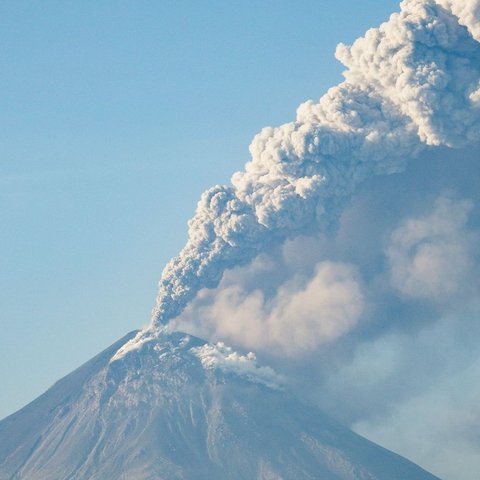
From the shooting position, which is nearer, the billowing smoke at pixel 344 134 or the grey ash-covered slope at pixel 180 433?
the billowing smoke at pixel 344 134

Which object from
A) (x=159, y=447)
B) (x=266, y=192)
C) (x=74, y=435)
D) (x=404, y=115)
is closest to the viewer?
(x=404, y=115)

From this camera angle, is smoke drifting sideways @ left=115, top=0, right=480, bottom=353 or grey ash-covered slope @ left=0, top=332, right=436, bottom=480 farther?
grey ash-covered slope @ left=0, top=332, right=436, bottom=480

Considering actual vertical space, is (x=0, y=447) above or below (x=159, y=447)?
below

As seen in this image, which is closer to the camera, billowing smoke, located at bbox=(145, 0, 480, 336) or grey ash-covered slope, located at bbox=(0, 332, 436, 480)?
billowing smoke, located at bbox=(145, 0, 480, 336)

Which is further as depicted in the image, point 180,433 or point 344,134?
point 180,433

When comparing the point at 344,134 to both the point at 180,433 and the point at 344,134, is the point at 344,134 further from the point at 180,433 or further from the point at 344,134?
the point at 180,433

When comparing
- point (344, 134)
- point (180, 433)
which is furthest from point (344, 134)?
point (180, 433)

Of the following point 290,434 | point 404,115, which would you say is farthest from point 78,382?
point 404,115

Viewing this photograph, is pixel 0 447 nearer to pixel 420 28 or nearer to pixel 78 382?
pixel 78 382
